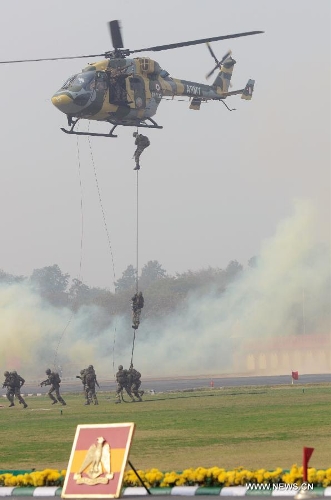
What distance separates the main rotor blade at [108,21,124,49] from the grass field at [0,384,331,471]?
15.4 metres

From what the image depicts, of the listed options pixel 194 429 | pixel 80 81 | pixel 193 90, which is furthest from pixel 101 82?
pixel 194 429

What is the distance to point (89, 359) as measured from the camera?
5182 inches

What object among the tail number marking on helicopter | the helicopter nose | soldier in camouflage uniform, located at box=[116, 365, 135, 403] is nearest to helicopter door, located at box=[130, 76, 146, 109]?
the helicopter nose

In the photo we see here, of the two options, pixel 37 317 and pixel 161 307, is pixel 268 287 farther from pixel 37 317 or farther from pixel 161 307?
pixel 161 307

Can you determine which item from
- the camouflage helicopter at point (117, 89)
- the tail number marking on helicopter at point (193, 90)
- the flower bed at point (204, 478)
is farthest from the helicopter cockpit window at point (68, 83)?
the flower bed at point (204, 478)

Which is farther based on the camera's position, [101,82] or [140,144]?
[101,82]

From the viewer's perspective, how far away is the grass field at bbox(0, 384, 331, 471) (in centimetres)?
2761

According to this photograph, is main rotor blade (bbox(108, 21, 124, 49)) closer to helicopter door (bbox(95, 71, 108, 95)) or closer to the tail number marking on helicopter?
helicopter door (bbox(95, 71, 108, 95))

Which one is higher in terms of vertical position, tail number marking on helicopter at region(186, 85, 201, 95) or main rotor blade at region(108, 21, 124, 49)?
main rotor blade at region(108, 21, 124, 49)

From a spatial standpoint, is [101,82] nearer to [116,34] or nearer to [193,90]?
[116,34]

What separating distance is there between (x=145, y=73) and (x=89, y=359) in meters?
77.0

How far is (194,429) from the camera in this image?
3612cm

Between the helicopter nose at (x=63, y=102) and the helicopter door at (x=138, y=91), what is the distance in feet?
11.6

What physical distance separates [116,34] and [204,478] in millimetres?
36062
